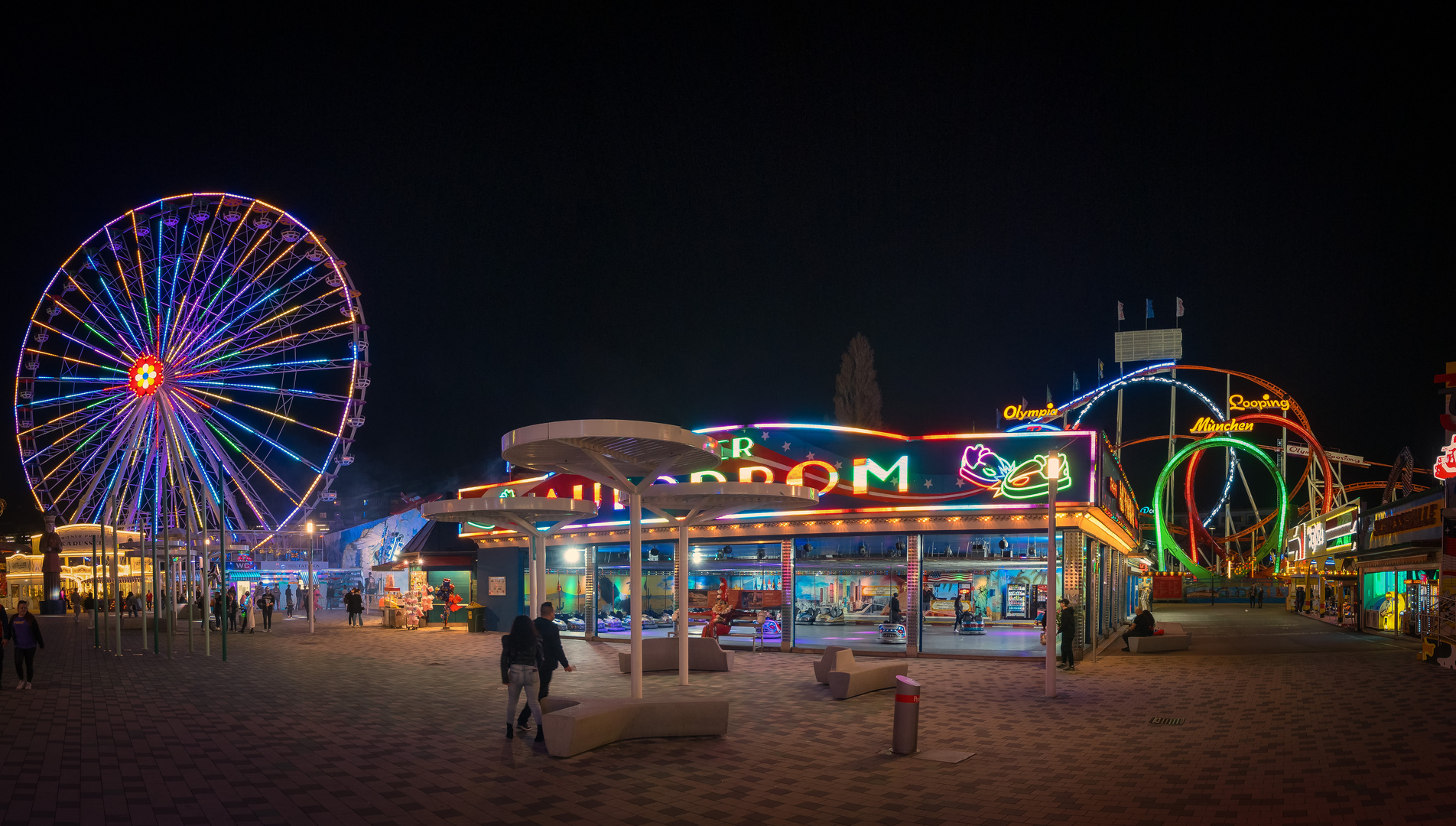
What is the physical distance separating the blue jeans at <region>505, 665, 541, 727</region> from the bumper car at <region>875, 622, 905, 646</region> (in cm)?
1428

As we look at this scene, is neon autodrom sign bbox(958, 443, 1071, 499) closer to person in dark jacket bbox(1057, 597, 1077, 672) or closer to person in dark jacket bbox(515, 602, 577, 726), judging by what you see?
person in dark jacket bbox(1057, 597, 1077, 672)

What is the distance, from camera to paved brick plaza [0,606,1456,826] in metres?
8.27

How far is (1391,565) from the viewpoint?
28781 mm

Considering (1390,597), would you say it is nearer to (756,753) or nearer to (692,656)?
(692,656)

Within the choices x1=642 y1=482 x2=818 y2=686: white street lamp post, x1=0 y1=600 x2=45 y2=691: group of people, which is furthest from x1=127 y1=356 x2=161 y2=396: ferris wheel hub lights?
x1=642 y1=482 x2=818 y2=686: white street lamp post

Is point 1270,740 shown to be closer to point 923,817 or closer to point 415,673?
Result: point 923,817

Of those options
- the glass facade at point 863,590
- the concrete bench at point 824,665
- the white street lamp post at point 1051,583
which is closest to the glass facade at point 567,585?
the glass facade at point 863,590

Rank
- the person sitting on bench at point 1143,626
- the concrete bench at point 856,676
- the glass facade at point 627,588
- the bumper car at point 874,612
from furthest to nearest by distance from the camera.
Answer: the glass facade at point 627,588 < the bumper car at point 874,612 < the person sitting on bench at point 1143,626 < the concrete bench at point 856,676

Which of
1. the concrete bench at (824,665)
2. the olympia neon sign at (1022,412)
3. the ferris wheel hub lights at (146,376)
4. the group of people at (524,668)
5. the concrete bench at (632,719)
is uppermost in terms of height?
the olympia neon sign at (1022,412)

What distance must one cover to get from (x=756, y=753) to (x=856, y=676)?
4.60 meters

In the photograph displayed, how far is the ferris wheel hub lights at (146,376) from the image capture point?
31953mm

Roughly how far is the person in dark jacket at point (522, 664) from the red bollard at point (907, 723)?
4112 mm

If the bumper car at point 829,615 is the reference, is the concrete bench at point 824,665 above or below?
above

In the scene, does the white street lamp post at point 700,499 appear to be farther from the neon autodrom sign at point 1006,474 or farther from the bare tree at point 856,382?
the bare tree at point 856,382
